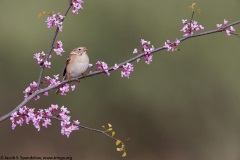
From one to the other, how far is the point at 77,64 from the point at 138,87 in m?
7.60

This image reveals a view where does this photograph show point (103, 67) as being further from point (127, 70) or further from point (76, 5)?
point (76, 5)

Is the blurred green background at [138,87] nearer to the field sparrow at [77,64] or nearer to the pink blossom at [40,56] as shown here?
the field sparrow at [77,64]

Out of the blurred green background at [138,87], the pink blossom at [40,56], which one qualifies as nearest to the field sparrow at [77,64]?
the pink blossom at [40,56]

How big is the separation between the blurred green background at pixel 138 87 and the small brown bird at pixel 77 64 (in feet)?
21.0

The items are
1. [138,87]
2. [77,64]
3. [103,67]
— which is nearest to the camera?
[103,67]

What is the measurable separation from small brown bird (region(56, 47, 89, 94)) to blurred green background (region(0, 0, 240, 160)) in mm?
6389

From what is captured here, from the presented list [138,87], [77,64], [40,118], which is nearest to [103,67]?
[40,118]

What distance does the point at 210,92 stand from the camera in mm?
14125

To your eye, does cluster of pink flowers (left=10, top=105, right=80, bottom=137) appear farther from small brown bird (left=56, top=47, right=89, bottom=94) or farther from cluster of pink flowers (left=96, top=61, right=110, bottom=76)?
small brown bird (left=56, top=47, right=89, bottom=94)

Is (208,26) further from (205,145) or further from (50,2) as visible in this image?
(50,2)

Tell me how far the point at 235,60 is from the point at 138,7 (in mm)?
3734

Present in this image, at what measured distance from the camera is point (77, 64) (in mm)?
6453

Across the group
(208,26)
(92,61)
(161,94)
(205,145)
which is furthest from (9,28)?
(205,145)

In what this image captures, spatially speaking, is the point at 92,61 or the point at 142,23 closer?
the point at 92,61
